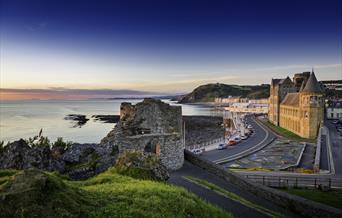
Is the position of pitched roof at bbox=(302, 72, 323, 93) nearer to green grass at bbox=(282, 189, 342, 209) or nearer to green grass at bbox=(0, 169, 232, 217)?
green grass at bbox=(282, 189, 342, 209)

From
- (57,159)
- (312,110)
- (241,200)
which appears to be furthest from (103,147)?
(312,110)

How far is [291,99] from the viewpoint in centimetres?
7762

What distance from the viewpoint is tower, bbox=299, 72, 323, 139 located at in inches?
2383

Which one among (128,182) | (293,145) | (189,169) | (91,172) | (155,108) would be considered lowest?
(293,145)

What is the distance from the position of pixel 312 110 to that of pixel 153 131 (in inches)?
1911

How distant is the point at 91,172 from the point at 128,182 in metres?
5.35

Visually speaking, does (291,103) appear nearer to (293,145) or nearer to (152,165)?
(293,145)

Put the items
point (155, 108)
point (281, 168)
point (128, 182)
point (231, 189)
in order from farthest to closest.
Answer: point (281, 168) → point (155, 108) → point (231, 189) → point (128, 182)

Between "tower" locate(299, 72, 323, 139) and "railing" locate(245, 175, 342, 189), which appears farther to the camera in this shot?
"tower" locate(299, 72, 323, 139)

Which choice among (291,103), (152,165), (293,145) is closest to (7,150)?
(152,165)

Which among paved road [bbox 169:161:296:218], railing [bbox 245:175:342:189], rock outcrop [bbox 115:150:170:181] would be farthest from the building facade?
rock outcrop [bbox 115:150:170:181]

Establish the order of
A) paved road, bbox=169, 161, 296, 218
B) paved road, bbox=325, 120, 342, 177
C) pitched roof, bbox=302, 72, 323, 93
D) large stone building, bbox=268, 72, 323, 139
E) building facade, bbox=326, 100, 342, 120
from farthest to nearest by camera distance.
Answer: building facade, bbox=326, 100, 342, 120 < pitched roof, bbox=302, 72, 323, 93 < large stone building, bbox=268, 72, 323, 139 < paved road, bbox=325, 120, 342, 177 < paved road, bbox=169, 161, 296, 218

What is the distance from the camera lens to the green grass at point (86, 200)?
20.7 feet

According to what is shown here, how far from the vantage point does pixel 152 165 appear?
13.0 meters
